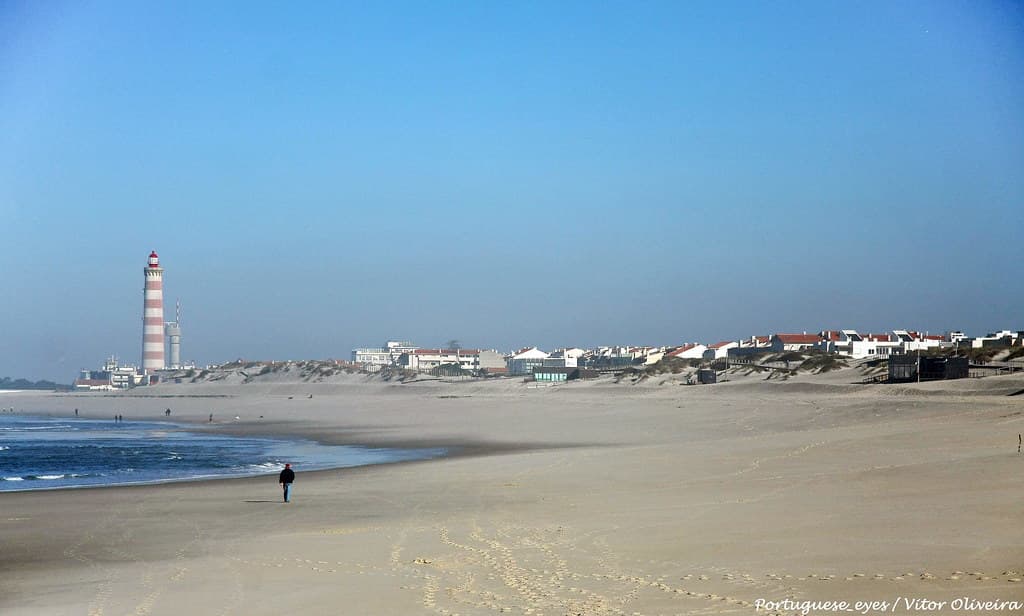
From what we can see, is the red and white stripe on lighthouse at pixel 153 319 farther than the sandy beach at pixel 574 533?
Yes

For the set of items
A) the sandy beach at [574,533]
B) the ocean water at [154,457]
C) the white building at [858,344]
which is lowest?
the ocean water at [154,457]

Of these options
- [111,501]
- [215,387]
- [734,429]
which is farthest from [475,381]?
[111,501]

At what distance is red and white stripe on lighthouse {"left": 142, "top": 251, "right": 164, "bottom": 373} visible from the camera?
146125 mm

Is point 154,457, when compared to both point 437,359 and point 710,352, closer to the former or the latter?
point 710,352

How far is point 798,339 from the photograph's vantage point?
107312mm

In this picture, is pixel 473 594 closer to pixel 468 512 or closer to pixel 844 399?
pixel 468 512

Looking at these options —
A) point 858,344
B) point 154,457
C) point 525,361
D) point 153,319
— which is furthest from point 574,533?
point 153,319

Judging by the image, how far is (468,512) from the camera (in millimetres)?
16969

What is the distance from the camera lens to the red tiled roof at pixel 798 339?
10619cm

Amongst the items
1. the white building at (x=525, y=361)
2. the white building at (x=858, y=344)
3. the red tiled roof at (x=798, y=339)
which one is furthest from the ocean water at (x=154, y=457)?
the white building at (x=525, y=361)

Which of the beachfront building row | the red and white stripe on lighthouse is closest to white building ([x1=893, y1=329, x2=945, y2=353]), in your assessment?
the beachfront building row

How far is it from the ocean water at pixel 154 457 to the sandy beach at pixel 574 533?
2.41m

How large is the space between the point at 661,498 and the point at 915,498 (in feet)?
13.2

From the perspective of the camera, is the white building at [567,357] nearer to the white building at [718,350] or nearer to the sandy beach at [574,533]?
the white building at [718,350]
